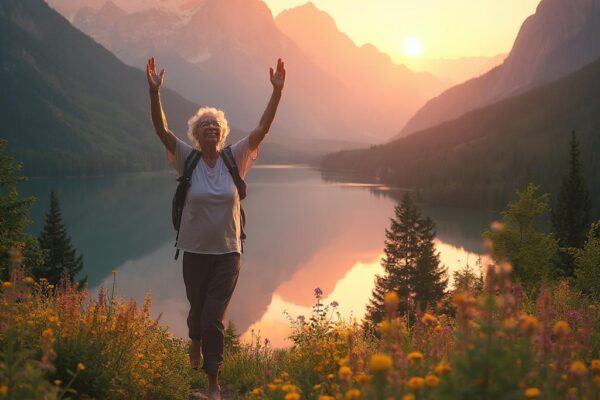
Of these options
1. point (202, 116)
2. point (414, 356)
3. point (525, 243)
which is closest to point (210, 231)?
point (202, 116)

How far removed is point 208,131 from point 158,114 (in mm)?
620

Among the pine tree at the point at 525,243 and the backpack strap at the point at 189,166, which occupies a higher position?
the pine tree at the point at 525,243

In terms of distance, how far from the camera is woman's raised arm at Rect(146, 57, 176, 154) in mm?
5570

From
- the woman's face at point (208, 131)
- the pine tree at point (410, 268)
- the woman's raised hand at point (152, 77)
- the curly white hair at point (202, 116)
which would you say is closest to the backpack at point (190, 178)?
the woman's face at point (208, 131)

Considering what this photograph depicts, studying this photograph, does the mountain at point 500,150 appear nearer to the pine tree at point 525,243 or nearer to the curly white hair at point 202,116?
the pine tree at point 525,243

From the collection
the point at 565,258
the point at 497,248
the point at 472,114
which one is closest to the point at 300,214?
the point at 565,258

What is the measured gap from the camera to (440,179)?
12000cm

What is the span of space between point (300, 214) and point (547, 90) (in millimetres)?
117812

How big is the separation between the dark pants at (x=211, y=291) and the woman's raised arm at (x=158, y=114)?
112cm

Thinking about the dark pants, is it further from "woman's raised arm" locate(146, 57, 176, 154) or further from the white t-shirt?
"woman's raised arm" locate(146, 57, 176, 154)

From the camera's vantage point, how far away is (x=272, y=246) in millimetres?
57625

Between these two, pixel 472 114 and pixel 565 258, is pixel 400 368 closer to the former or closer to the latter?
pixel 565 258

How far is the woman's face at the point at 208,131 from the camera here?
5512 millimetres

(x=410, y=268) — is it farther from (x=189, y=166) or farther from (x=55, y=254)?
(x=189, y=166)
